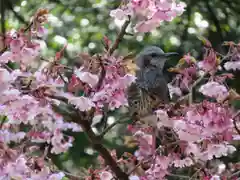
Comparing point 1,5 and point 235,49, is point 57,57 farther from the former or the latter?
point 1,5

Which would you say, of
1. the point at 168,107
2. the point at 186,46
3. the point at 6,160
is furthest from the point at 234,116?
the point at 186,46

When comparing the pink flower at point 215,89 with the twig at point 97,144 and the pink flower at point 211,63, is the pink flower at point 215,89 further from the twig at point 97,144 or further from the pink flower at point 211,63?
the twig at point 97,144

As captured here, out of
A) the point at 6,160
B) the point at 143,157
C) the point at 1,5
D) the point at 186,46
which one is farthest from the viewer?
the point at 186,46

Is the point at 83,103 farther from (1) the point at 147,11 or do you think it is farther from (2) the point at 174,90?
(2) the point at 174,90

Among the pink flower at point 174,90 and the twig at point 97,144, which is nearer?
the twig at point 97,144

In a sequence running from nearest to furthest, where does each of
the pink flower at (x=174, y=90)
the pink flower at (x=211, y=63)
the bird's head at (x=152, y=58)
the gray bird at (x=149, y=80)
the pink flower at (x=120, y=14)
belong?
1. the pink flower at (x=120, y=14)
2. the pink flower at (x=211, y=63)
3. the gray bird at (x=149, y=80)
4. the pink flower at (x=174, y=90)
5. the bird's head at (x=152, y=58)

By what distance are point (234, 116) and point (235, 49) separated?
33cm

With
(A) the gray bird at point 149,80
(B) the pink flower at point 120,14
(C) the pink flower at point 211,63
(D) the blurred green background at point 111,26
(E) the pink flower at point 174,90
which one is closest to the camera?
(B) the pink flower at point 120,14

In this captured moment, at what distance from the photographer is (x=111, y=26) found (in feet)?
11.3

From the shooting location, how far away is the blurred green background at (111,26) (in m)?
3.30

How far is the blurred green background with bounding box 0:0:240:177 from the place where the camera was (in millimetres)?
3299

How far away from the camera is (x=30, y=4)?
3389 millimetres

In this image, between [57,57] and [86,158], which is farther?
[86,158]

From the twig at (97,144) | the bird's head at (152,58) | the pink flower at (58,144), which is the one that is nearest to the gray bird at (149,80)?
the bird's head at (152,58)
